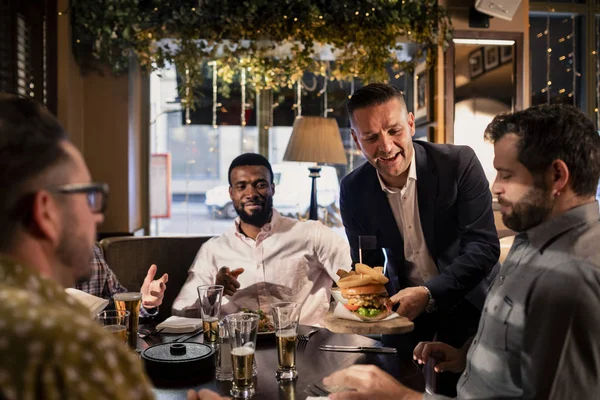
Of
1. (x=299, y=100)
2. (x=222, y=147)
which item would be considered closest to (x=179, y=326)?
(x=222, y=147)

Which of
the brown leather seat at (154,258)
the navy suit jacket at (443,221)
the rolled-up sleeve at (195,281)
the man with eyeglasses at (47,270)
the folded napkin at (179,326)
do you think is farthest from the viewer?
the brown leather seat at (154,258)

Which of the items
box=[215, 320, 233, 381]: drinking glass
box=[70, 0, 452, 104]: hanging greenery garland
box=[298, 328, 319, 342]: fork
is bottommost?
box=[298, 328, 319, 342]: fork

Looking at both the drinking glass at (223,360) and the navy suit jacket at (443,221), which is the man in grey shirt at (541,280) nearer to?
the drinking glass at (223,360)

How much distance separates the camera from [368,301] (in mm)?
2152

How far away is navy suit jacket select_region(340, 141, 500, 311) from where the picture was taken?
2400mm

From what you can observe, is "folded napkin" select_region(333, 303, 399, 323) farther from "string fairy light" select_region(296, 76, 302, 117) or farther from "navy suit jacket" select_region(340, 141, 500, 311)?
"string fairy light" select_region(296, 76, 302, 117)

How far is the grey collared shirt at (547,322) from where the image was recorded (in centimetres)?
128

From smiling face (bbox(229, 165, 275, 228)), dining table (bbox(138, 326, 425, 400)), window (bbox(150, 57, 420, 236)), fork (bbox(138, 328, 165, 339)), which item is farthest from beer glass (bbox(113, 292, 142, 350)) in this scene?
window (bbox(150, 57, 420, 236))

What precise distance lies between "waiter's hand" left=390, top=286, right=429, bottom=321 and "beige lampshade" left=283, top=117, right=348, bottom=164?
207 centimetres

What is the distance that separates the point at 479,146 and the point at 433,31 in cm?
98

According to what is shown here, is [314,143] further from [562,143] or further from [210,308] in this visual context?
[562,143]

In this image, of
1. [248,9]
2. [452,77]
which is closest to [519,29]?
[452,77]

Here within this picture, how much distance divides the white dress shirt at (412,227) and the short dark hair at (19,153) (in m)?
1.95

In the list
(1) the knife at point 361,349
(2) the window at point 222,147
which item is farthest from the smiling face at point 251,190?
(2) the window at point 222,147
